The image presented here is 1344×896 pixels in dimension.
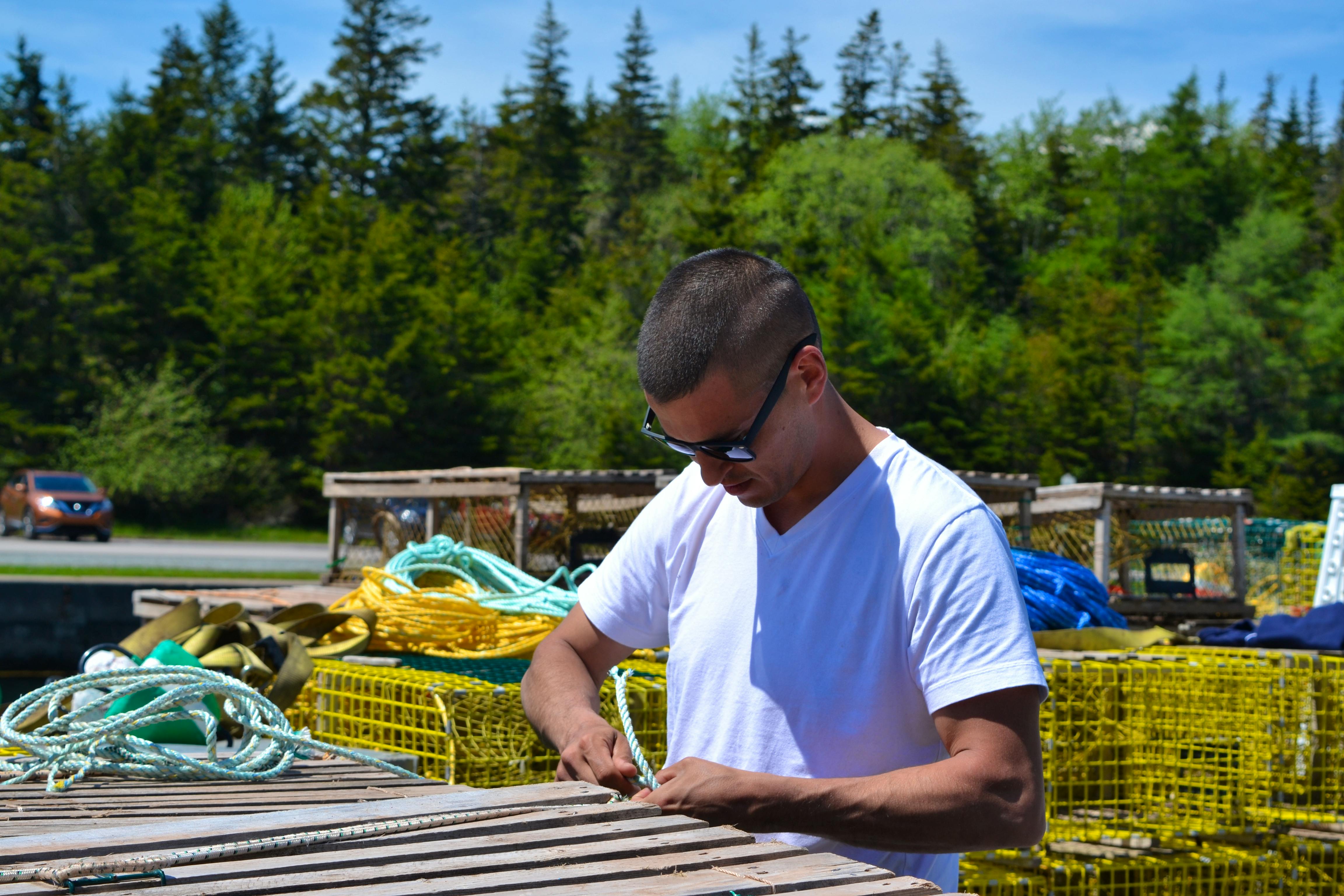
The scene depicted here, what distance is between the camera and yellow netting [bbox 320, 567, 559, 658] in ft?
17.6

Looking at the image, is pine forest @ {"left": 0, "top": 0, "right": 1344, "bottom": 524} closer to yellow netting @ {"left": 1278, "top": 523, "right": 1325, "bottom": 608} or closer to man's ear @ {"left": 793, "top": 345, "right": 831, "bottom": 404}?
yellow netting @ {"left": 1278, "top": 523, "right": 1325, "bottom": 608}

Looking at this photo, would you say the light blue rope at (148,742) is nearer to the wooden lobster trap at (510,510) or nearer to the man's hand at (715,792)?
the man's hand at (715,792)

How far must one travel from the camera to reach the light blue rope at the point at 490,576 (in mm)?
5461

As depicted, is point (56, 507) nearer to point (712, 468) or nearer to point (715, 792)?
point (712, 468)

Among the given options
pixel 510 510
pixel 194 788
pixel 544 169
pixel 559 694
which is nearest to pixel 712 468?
pixel 559 694

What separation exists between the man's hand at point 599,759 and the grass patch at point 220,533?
113ft

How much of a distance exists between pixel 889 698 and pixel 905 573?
0.64ft

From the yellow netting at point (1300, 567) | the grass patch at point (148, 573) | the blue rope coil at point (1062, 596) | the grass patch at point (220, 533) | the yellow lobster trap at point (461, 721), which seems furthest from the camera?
the grass patch at point (220, 533)

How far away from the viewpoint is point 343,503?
10625 millimetres

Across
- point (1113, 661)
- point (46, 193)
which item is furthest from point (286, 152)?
Result: point (1113, 661)

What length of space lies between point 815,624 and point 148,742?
63.7 inches

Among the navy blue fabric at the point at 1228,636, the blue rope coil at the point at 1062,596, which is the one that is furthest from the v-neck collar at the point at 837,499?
the navy blue fabric at the point at 1228,636

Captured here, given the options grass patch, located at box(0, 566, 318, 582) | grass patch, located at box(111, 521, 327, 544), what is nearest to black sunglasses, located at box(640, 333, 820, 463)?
grass patch, located at box(0, 566, 318, 582)

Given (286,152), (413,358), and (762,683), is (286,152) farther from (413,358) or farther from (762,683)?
(762,683)
